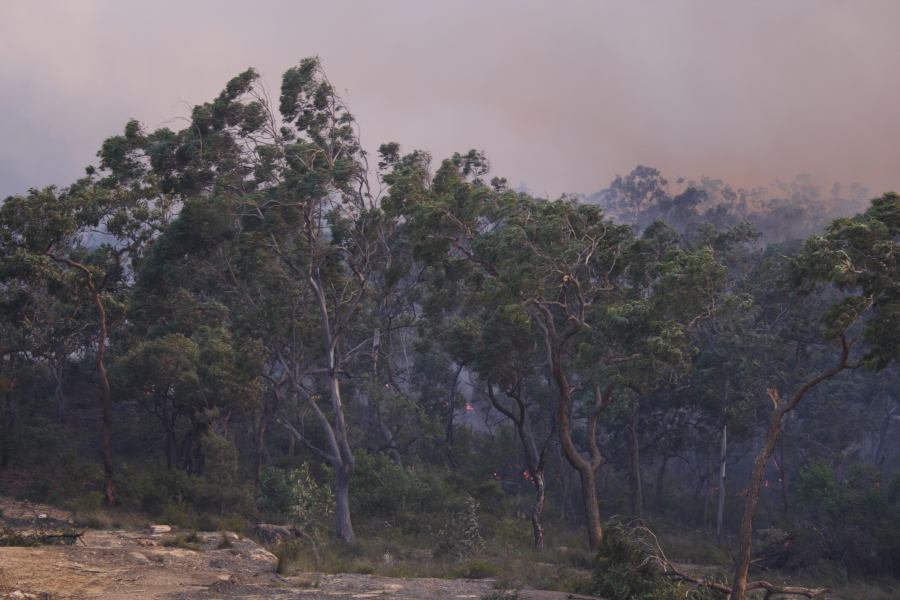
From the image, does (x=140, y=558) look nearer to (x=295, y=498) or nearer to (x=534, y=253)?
(x=295, y=498)

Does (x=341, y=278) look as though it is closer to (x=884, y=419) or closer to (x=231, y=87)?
(x=231, y=87)

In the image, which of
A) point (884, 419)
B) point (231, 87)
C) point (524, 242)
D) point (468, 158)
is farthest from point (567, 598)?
point (884, 419)

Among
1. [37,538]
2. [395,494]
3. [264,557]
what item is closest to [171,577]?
[37,538]

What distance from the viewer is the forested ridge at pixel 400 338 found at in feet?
77.7

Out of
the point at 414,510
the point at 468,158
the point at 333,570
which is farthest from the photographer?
the point at 468,158

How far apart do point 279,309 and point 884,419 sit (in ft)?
131

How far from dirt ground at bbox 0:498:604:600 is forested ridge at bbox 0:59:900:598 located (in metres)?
2.71

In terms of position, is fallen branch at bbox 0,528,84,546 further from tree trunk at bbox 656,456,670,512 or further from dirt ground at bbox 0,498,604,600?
tree trunk at bbox 656,456,670,512

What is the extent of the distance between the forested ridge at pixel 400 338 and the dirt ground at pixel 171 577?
8.90 feet

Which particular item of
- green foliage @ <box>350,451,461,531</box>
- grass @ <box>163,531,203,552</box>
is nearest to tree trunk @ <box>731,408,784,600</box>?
grass @ <box>163,531,203,552</box>

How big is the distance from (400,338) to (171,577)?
30.2m

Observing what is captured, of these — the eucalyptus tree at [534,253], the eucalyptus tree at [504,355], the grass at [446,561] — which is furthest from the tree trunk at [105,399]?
the eucalyptus tree at [504,355]

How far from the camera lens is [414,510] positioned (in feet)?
112

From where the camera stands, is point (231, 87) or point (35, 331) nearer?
point (231, 87)
